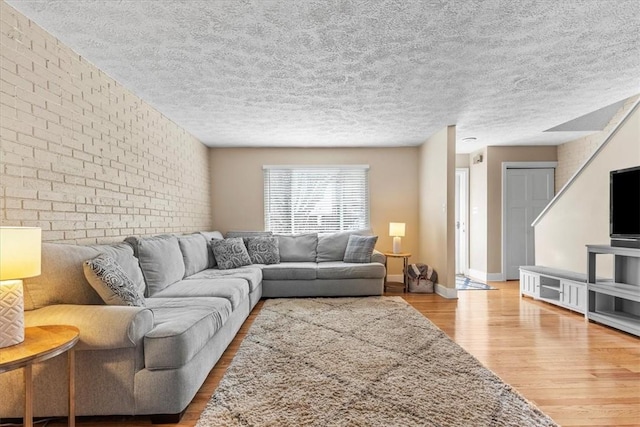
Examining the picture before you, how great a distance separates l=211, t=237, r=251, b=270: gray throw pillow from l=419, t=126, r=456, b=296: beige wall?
9.21 feet

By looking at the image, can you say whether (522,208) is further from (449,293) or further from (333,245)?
(333,245)

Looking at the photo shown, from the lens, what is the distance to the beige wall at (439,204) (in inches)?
189

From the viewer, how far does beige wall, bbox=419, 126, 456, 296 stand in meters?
4.81

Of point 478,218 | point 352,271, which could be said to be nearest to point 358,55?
point 352,271

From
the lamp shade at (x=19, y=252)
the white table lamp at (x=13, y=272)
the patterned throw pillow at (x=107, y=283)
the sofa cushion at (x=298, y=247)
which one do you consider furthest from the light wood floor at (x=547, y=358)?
the sofa cushion at (x=298, y=247)

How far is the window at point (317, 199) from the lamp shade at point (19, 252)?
175 inches

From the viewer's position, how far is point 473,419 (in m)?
1.86

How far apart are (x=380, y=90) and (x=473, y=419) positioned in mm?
2789

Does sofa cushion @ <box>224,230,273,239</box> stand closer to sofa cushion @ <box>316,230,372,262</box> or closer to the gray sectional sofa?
sofa cushion @ <box>316,230,372,262</box>

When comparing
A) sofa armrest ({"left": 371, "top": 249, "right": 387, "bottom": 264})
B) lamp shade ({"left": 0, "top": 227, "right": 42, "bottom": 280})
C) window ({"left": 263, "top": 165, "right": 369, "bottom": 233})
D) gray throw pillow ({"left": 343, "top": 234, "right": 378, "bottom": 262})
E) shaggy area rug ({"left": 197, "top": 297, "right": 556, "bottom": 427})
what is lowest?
shaggy area rug ({"left": 197, "top": 297, "right": 556, "bottom": 427})

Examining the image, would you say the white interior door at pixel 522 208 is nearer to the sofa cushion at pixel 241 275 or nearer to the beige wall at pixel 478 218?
the beige wall at pixel 478 218

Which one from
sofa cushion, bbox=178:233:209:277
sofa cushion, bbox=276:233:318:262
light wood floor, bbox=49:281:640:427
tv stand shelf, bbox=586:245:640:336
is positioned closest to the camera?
Result: light wood floor, bbox=49:281:640:427

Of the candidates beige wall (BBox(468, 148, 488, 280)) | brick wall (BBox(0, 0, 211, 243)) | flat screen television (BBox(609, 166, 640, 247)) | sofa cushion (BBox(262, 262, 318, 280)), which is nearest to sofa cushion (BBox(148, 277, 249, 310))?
brick wall (BBox(0, 0, 211, 243))

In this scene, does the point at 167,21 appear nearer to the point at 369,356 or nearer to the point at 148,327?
the point at 148,327
